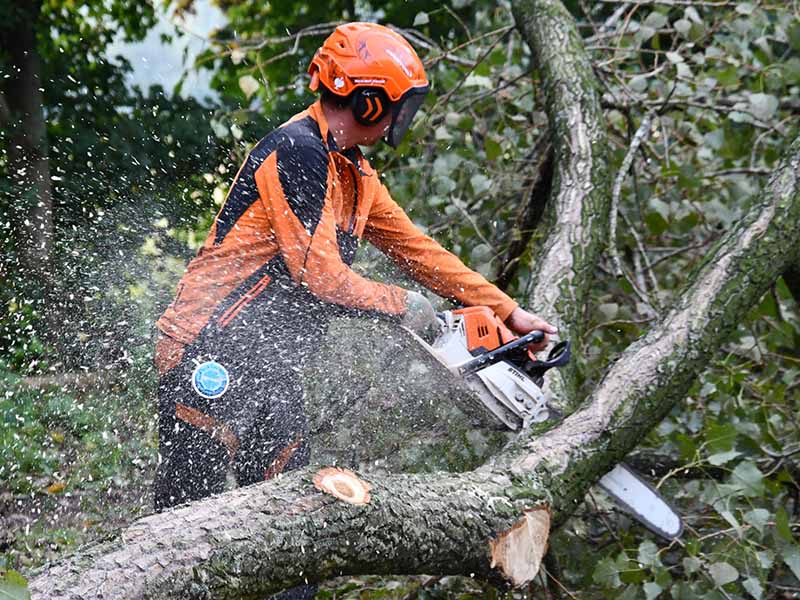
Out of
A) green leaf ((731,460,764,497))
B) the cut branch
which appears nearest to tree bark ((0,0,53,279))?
the cut branch

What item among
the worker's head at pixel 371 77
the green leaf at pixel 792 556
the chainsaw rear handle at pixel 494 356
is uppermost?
the worker's head at pixel 371 77

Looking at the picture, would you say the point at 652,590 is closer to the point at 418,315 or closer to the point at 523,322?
the point at 523,322

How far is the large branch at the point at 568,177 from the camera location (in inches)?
129

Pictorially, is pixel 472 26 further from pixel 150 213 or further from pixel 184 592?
pixel 184 592

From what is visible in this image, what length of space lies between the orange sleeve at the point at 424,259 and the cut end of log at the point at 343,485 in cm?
117

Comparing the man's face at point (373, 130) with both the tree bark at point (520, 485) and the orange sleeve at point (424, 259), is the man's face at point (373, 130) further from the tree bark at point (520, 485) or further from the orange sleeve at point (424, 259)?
the tree bark at point (520, 485)

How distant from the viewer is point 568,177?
3.58 metres

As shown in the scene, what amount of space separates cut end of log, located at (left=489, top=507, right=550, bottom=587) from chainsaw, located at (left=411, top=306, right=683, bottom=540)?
1.36 ft

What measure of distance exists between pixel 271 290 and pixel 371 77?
695 mm

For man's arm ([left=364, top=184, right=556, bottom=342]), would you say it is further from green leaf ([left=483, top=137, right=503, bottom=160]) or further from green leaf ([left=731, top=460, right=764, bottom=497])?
green leaf ([left=483, top=137, right=503, bottom=160])

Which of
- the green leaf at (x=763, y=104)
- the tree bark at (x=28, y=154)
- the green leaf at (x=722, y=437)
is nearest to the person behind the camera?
the green leaf at (x=722, y=437)

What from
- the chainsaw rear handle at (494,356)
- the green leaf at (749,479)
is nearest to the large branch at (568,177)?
the chainsaw rear handle at (494,356)

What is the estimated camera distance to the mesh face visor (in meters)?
2.66

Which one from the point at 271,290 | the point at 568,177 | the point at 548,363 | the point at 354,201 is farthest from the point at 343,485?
the point at 568,177
